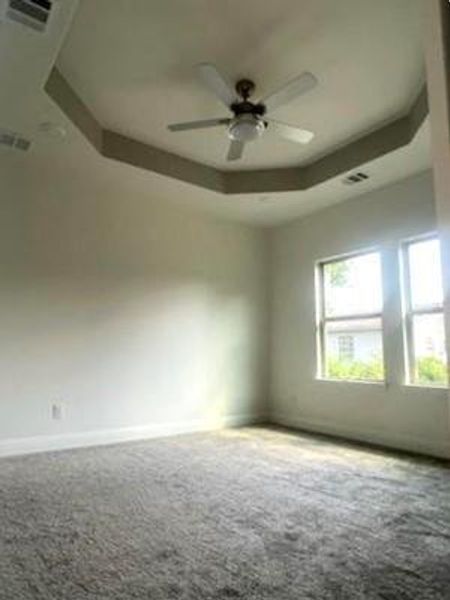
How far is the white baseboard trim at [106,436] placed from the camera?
14.4 ft

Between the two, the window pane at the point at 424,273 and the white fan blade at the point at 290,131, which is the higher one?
the white fan blade at the point at 290,131

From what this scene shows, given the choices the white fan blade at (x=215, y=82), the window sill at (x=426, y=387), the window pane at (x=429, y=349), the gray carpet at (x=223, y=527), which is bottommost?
the gray carpet at (x=223, y=527)

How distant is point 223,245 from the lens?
618 cm

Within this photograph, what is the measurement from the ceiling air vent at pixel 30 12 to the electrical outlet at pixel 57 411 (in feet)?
10.9

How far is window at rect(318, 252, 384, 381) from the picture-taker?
5137 mm

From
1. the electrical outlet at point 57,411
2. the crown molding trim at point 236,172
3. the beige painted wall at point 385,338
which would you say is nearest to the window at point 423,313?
the beige painted wall at point 385,338

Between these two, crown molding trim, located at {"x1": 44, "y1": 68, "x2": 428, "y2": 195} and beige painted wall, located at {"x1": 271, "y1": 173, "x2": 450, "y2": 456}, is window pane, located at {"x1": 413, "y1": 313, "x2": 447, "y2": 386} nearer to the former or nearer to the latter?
beige painted wall, located at {"x1": 271, "y1": 173, "x2": 450, "y2": 456}

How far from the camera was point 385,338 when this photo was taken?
4.93 meters

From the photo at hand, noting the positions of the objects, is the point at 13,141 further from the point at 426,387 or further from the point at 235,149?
the point at 426,387

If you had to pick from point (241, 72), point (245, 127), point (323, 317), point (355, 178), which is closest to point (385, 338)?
point (323, 317)

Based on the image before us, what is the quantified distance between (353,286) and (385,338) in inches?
32.9

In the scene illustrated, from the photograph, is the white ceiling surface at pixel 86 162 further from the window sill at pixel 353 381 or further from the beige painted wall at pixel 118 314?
the window sill at pixel 353 381

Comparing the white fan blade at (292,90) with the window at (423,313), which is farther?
the window at (423,313)

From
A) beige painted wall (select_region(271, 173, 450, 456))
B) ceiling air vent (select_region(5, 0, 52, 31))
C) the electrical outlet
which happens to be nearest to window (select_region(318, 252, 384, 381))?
beige painted wall (select_region(271, 173, 450, 456))
